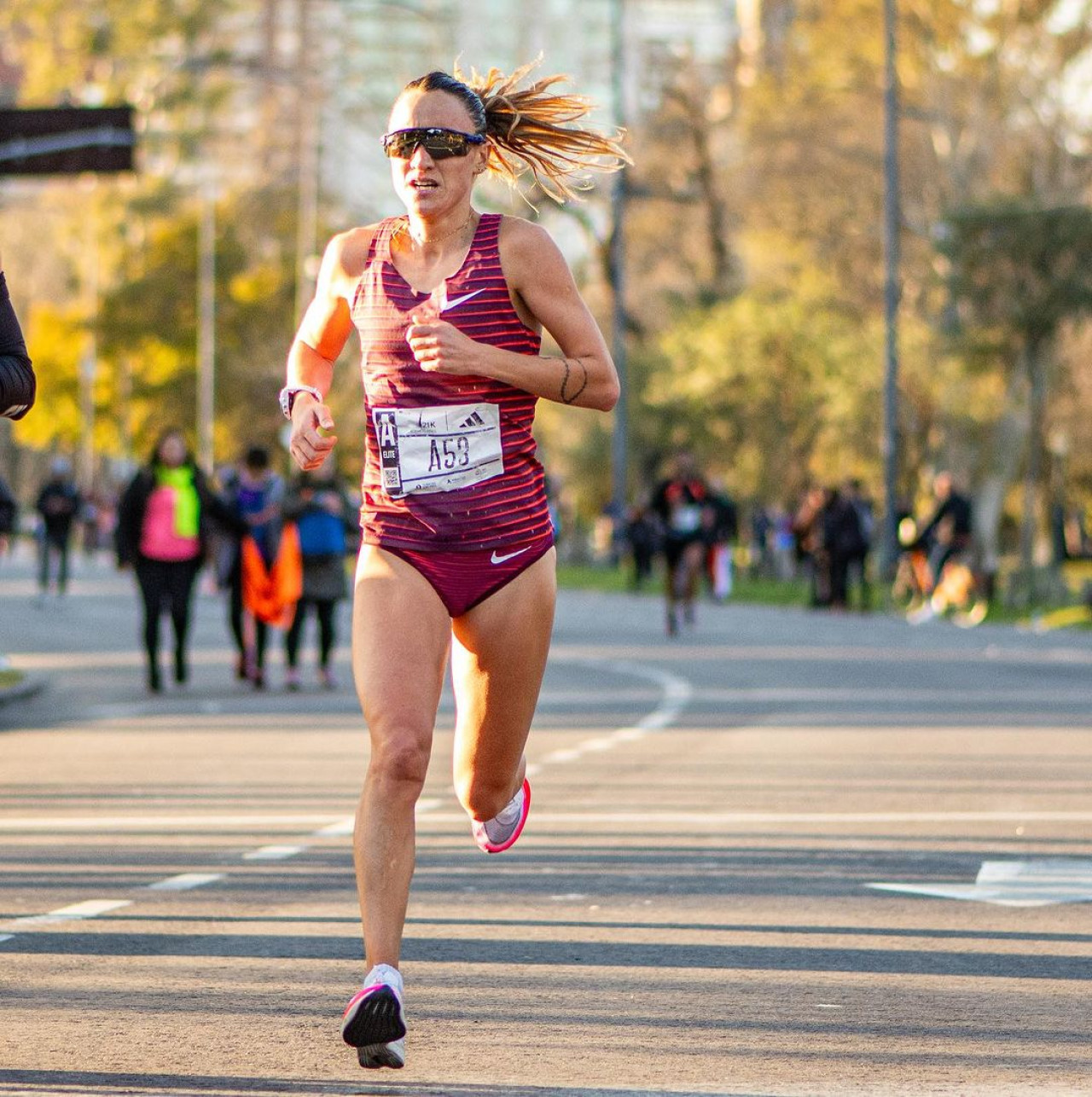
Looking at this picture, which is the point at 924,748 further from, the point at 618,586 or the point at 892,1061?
the point at 618,586

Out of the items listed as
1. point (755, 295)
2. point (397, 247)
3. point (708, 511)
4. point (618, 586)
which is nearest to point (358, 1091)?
point (397, 247)

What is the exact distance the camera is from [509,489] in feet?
20.5

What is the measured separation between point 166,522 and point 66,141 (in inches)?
194

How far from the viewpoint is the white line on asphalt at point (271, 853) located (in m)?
9.66

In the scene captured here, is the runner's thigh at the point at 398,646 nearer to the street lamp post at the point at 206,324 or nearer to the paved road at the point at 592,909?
the paved road at the point at 592,909

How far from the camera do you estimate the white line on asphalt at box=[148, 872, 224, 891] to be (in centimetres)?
886

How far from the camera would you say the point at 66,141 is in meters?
22.5

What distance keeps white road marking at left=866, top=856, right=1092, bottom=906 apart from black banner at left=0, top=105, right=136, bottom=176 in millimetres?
13870

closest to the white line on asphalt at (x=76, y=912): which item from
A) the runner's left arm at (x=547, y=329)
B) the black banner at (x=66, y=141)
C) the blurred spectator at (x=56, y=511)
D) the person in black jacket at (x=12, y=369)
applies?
the person in black jacket at (x=12, y=369)

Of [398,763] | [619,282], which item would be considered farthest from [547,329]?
[619,282]

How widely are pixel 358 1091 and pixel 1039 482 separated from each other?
4941 cm

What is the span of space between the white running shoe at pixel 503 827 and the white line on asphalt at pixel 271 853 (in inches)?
116

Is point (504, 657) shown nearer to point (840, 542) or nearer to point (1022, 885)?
point (1022, 885)

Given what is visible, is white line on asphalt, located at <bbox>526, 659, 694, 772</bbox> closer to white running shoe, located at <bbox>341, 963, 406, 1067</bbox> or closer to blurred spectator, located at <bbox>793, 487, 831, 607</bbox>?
white running shoe, located at <bbox>341, 963, 406, 1067</bbox>
